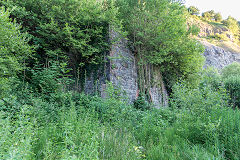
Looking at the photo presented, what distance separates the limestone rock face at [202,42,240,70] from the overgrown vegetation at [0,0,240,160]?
2638cm

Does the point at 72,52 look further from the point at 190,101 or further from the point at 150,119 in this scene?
the point at 190,101

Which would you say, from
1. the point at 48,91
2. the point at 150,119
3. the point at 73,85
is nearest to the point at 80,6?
the point at 73,85

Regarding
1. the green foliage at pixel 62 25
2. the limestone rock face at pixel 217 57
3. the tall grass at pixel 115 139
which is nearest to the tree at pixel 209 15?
the limestone rock face at pixel 217 57

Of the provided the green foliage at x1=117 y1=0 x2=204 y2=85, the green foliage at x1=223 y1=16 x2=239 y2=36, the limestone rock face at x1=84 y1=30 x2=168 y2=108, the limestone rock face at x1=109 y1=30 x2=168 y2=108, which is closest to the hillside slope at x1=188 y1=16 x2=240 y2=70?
the green foliage at x1=223 y1=16 x2=239 y2=36

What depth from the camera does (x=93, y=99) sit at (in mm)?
5586

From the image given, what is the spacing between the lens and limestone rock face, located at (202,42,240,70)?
3388 cm

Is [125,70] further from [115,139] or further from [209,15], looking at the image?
[209,15]

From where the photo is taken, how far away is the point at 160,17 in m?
8.84

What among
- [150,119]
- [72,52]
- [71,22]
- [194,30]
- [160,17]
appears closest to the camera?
[150,119]

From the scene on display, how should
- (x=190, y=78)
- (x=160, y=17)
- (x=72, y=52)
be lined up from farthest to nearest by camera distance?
(x=190, y=78) → (x=160, y=17) → (x=72, y=52)

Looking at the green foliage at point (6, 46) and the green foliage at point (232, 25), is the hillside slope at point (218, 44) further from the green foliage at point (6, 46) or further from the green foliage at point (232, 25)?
the green foliage at point (6, 46)

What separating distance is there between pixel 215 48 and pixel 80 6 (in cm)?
3897

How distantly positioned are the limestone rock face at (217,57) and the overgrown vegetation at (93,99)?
86.5 ft

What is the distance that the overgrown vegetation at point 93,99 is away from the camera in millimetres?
2039
